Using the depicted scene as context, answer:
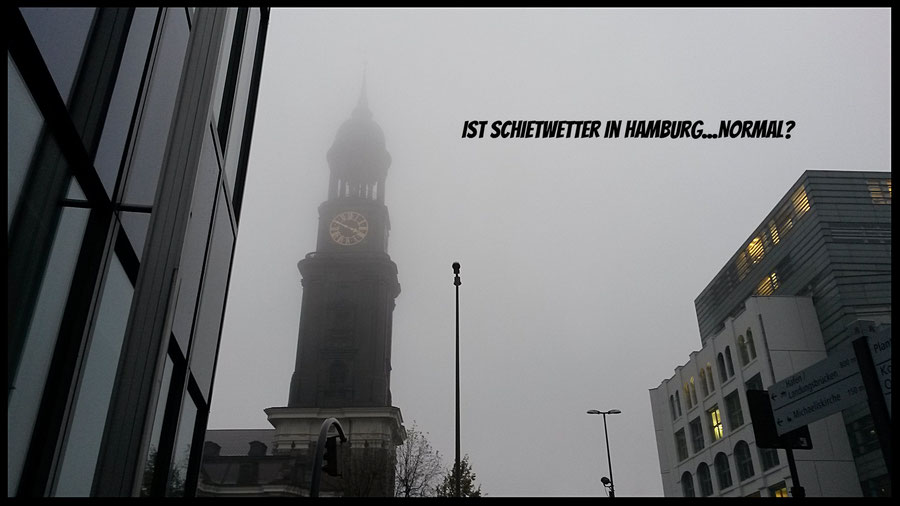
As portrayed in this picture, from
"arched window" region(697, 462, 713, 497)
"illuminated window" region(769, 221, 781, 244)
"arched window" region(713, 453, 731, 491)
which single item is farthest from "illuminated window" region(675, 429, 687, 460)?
"illuminated window" region(769, 221, 781, 244)

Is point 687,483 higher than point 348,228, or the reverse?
point 348,228

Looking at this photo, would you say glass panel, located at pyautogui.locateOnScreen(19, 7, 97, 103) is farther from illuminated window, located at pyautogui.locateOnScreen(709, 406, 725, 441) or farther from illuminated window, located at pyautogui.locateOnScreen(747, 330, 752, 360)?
illuminated window, located at pyautogui.locateOnScreen(709, 406, 725, 441)

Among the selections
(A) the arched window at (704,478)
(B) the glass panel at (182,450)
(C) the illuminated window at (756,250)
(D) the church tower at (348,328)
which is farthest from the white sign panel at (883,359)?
(C) the illuminated window at (756,250)

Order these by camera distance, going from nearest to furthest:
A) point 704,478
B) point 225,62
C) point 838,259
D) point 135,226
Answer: point 135,226
point 225,62
point 838,259
point 704,478

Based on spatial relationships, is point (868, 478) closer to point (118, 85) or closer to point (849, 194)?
point (849, 194)

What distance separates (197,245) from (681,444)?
65408mm

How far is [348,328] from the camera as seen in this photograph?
8856 cm

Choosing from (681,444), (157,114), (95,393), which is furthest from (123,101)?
(681,444)

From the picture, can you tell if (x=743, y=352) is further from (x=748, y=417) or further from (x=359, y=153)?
(x=359, y=153)

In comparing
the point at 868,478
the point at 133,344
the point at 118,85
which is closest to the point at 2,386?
the point at 133,344

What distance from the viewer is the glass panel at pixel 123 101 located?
238 inches

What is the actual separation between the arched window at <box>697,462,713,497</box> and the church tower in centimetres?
3044

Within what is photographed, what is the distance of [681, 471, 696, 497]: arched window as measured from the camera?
62688mm

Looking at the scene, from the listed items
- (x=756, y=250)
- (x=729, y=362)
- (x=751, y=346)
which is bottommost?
(x=729, y=362)
